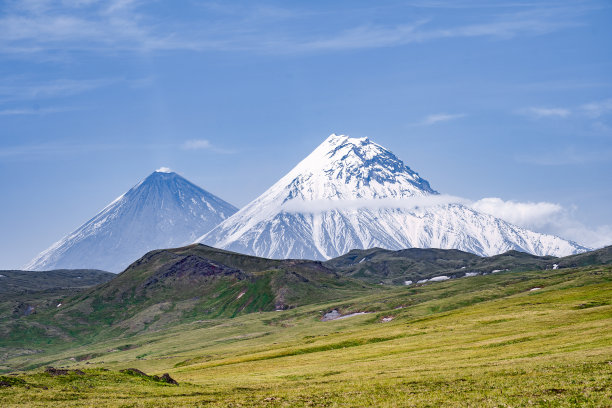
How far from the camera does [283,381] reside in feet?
244

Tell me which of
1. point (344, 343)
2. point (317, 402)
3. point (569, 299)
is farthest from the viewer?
point (569, 299)

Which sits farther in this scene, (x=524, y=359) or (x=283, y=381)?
(x=283, y=381)

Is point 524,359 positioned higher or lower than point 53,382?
lower

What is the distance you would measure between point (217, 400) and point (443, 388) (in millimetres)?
20098

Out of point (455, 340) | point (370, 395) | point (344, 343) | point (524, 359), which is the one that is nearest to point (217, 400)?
point (370, 395)

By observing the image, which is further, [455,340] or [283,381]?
[455,340]

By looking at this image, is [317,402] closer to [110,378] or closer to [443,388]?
[443,388]

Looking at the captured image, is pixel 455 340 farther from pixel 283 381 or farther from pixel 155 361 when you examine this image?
pixel 155 361

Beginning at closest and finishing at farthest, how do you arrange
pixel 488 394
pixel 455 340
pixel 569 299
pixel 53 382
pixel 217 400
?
pixel 488 394 < pixel 217 400 < pixel 53 382 < pixel 455 340 < pixel 569 299

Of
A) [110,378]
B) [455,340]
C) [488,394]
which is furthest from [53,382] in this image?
[455,340]

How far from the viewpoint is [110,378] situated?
7325cm

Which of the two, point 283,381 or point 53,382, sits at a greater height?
point 53,382

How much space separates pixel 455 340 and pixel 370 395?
60852 mm

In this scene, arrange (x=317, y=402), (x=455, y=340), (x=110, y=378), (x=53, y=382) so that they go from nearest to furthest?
1. (x=317, y=402)
2. (x=53, y=382)
3. (x=110, y=378)
4. (x=455, y=340)
